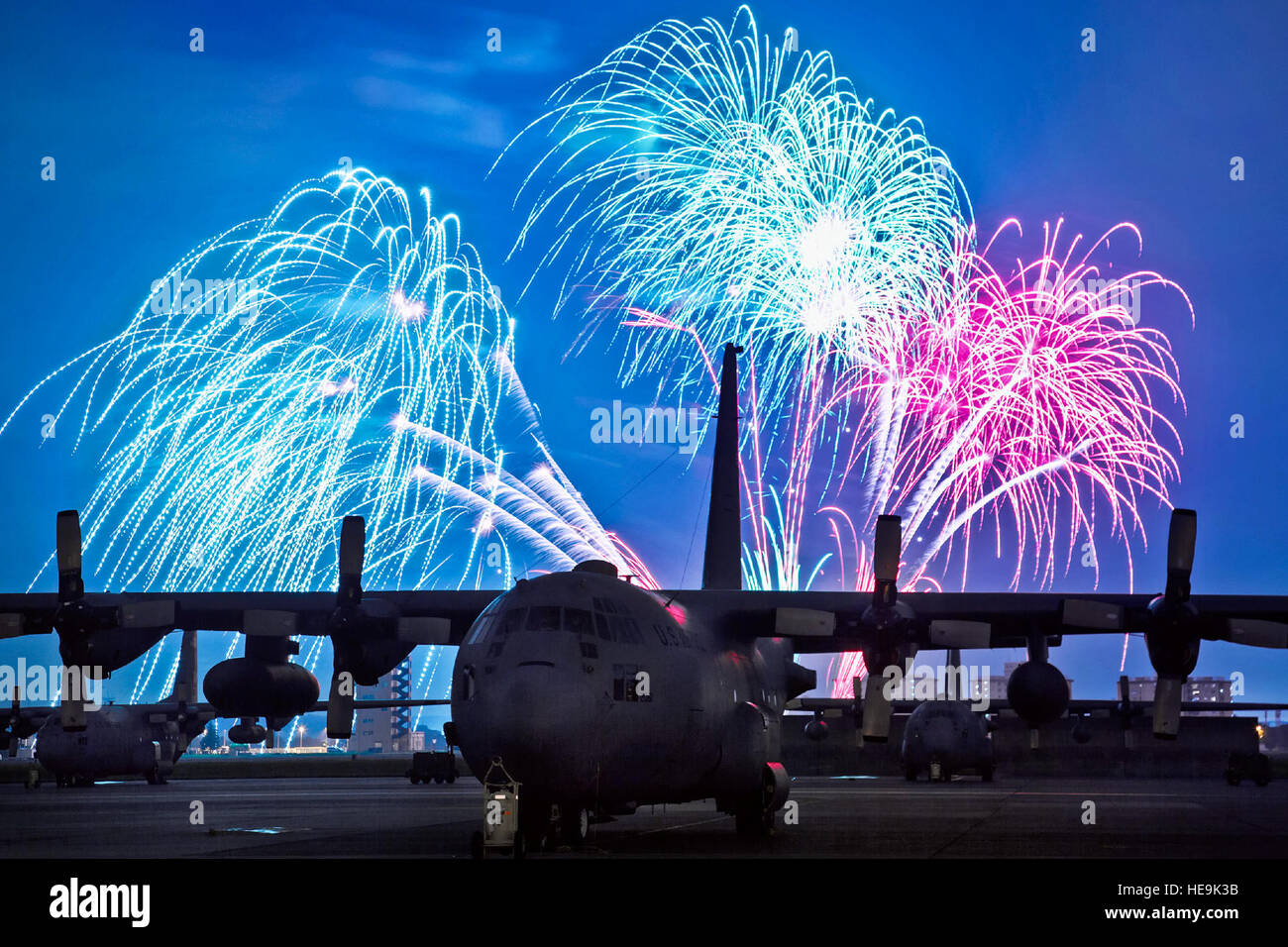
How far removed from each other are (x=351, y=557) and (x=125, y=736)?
38.3 meters

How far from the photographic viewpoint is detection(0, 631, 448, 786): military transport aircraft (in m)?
56.6

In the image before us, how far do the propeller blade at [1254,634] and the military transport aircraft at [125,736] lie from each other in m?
35.3

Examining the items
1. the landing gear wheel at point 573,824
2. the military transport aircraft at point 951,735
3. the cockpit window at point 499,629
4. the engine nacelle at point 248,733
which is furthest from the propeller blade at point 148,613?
the military transport aircraft at point 951,735

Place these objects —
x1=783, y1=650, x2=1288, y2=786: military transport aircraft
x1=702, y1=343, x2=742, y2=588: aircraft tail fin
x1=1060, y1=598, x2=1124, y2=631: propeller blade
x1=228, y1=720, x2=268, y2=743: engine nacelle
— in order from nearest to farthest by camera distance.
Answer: x1=1060, y1=598, x2=1124, y2=631: propeller blade
x1=702, y1=343, x2=742, y2=588: aircraft tail fin
x1=228, y1=720, x2=268, y2=743: engine nacelle
x1=783, y1=650, x2=1288, y2=786: military transport aircraft

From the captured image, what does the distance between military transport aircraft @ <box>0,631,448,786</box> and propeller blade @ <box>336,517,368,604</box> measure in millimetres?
28224

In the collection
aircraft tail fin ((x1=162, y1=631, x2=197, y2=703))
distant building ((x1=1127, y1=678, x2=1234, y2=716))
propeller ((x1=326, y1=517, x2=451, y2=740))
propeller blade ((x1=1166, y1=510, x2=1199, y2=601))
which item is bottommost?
distant building ((x1=1127, y1=678, x2=1234, y2=716))

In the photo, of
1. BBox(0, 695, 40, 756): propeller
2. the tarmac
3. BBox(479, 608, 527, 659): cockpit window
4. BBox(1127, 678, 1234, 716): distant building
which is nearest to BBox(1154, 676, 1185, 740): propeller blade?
the tarmac

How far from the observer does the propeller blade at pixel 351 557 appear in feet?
82.5

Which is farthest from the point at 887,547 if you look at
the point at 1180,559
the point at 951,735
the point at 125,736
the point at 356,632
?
the point at 125,736

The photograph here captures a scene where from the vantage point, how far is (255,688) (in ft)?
91.3

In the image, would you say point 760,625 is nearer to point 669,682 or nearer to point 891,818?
point 669,682

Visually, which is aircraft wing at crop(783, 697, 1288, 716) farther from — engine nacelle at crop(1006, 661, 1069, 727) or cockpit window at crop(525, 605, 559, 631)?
cockpit window at crop(525, 605, 559, 631)

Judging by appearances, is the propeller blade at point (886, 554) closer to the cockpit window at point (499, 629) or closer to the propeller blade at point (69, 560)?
the cockpit window at point (499, 629)
